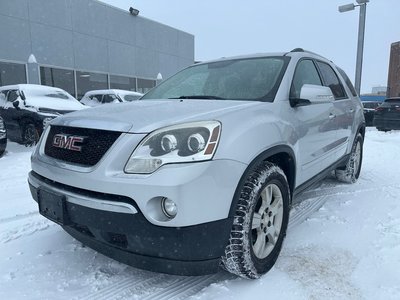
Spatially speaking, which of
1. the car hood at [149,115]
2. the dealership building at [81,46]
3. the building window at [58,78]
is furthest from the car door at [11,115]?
the car hood at [149,115]

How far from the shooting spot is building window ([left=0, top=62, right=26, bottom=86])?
508 inches

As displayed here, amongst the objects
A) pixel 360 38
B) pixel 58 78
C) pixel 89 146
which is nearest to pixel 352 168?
pixel 89 146

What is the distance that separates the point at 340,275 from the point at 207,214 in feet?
4.00

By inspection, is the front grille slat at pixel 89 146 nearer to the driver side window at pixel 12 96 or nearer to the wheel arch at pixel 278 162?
the wheel arch at pixel 278 162

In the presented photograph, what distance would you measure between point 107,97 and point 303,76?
996 cm

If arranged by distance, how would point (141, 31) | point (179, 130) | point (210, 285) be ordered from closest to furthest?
point (179, 130) → point (210, 285) → point (141, 31)

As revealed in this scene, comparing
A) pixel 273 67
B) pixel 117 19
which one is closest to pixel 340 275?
pixel 273 67

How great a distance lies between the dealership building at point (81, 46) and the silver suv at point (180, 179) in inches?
483

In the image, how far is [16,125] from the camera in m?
8.40

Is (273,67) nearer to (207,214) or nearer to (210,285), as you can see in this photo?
(207,214)

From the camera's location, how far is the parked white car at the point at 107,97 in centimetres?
1206

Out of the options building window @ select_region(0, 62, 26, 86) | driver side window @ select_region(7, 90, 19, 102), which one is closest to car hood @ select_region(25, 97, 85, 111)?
driver side window @ select_region(7, 90, 19, 102)

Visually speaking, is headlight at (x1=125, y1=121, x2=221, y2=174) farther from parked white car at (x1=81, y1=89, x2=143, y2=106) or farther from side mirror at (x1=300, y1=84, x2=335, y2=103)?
parked white car at (x1=81, y1=89, x2=143, y2=106)

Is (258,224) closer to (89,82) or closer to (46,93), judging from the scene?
(46,93)
